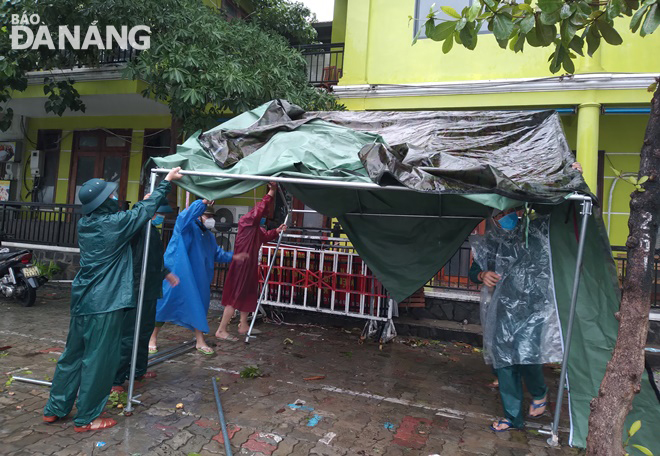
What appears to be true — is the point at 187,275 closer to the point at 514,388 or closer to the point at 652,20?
the point at 514,388

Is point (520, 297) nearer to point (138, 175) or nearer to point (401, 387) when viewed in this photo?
point (401, 387)

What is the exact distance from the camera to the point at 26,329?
6070 mm

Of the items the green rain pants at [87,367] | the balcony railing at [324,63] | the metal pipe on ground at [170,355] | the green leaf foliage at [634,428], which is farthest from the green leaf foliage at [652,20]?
the balcony railing at [324,63]

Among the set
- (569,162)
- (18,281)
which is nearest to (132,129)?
(18,281)

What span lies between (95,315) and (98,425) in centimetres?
82

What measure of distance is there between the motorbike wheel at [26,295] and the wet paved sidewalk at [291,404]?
137 centimetres

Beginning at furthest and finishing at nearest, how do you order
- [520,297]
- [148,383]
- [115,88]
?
[115,88] < [148,383] < [520,297]

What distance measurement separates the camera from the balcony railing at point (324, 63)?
30.0 feet

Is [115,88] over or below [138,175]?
over

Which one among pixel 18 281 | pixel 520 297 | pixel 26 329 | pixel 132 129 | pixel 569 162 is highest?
pixel 132 129

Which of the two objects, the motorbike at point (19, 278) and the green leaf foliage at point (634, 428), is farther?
the motorbike at point (19, 278)

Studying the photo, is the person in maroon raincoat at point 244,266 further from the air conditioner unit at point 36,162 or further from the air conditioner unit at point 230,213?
the air conditioner unit at point 36,162

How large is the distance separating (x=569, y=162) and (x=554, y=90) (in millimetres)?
4298

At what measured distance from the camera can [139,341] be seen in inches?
160
